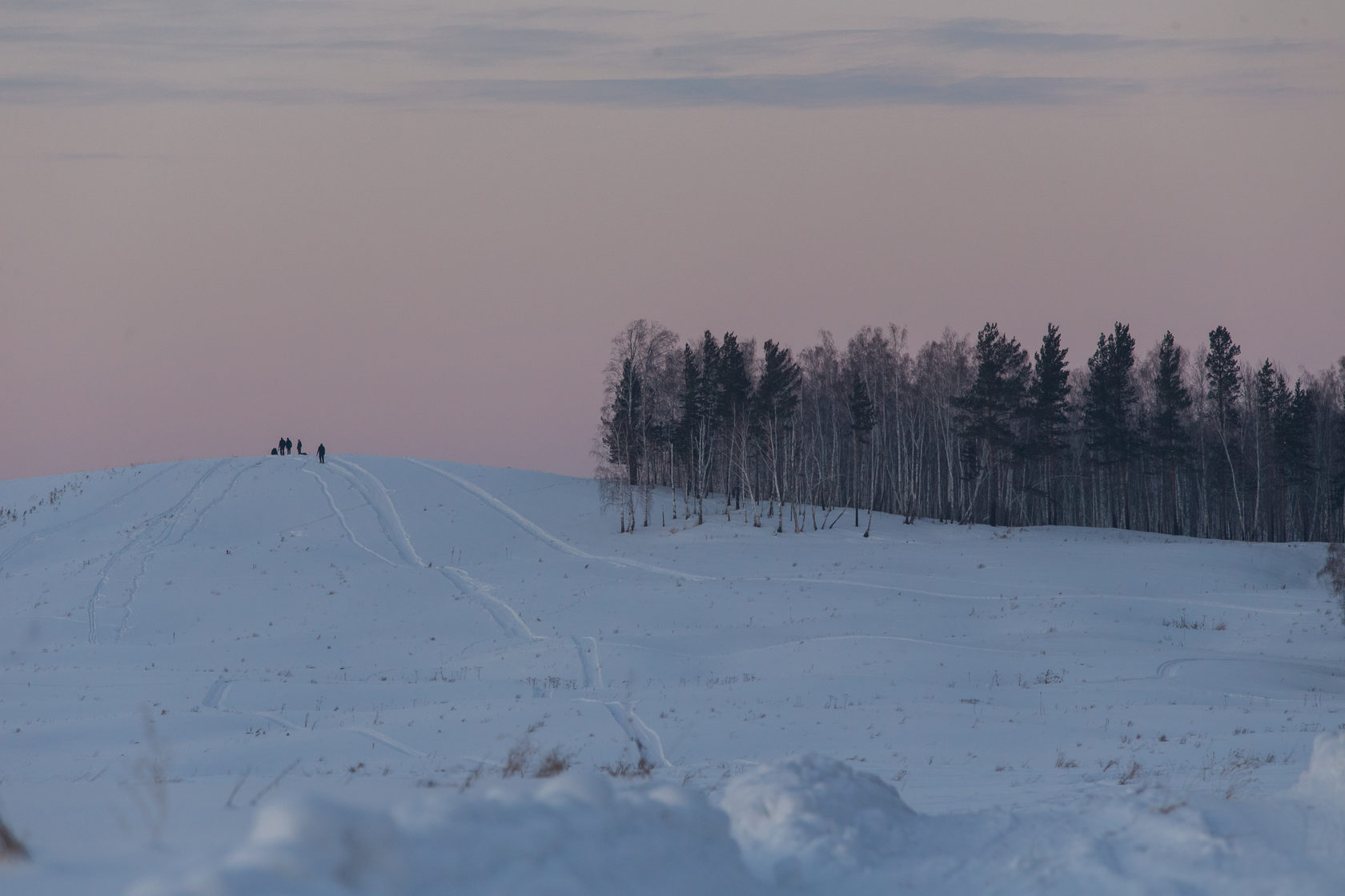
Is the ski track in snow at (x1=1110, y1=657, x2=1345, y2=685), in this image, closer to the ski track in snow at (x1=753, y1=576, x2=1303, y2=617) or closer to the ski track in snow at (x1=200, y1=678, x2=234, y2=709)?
the ski track in snow at (x1=753, y1=576, x2=1303, y2=617)

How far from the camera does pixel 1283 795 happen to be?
7.60 metres

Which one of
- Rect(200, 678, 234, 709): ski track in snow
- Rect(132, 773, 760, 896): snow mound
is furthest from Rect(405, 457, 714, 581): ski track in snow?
Rect(132, 773, 760, 896): snow mound

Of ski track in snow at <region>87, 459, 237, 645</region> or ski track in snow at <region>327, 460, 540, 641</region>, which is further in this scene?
ski track in snow at <region>327, 460, 540, 641</region>

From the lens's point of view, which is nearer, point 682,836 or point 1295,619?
point 682,836

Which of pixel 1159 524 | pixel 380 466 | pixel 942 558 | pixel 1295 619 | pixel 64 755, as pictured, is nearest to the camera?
pixel 64 755

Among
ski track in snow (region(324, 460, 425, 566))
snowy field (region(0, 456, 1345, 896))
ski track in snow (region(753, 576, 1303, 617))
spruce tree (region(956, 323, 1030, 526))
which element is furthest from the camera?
spruce tree (region(956, 323, 1030, 526))

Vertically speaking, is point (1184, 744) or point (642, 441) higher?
point (642, 441)

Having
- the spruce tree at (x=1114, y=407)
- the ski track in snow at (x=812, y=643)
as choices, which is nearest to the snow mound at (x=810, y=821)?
the ski track in snow at (x=812, y=643)

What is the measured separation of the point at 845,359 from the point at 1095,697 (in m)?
59.0

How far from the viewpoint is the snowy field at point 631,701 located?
5047mm

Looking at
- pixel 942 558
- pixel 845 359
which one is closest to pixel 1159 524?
pixel 845 359

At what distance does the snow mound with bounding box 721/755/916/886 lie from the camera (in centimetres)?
575

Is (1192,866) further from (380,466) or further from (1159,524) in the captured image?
(1159,524)

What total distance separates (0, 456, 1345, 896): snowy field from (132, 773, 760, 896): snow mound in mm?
17
